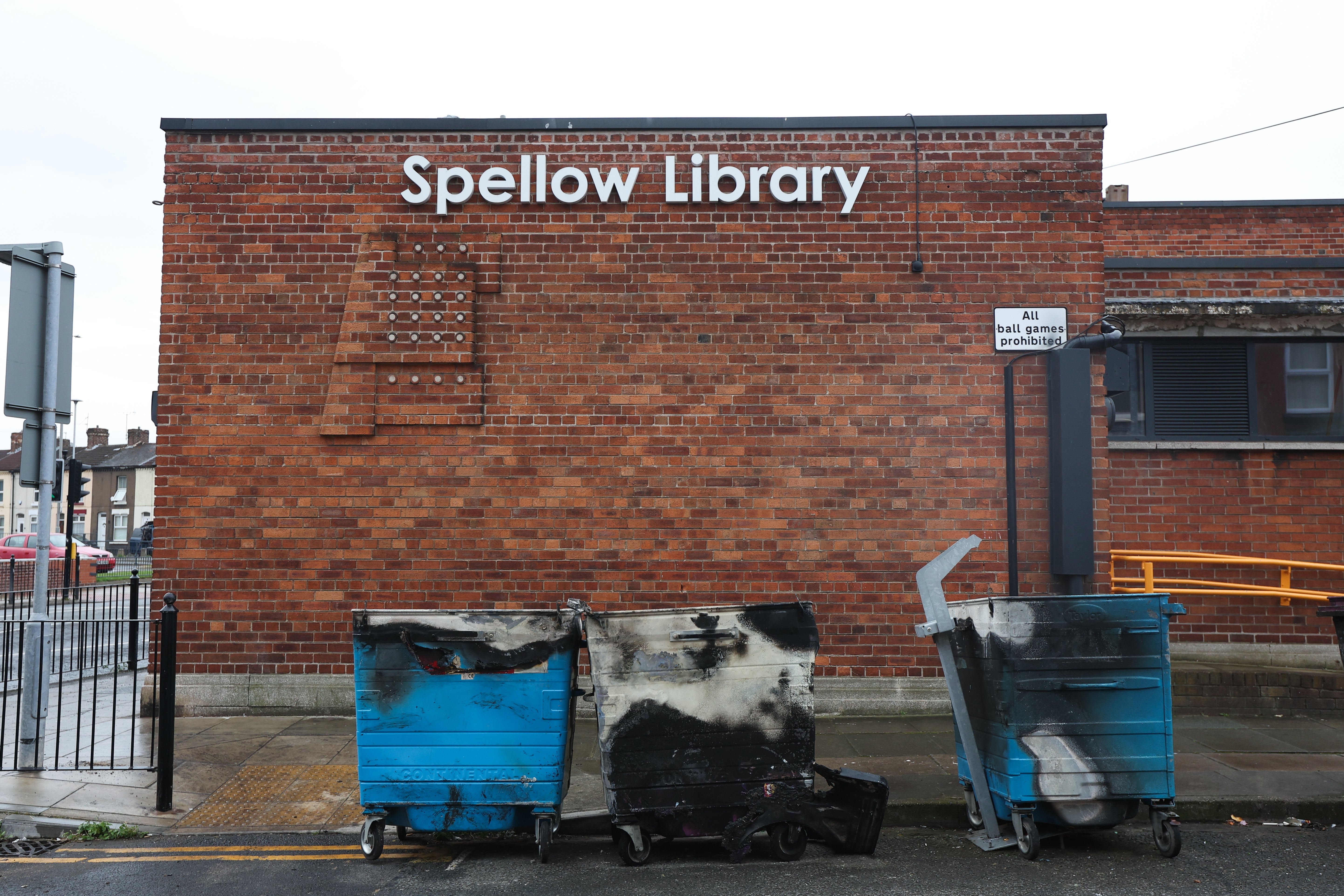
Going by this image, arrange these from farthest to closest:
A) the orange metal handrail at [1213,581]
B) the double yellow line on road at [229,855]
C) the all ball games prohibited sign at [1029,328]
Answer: the orange metal handrail at [1213,581] → the all ball games prohibited sign at [1029,328] → the double yellow line on road at [229,855]

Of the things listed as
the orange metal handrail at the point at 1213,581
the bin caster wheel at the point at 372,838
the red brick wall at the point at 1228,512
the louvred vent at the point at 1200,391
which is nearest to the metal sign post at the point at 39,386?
the bin caster wheel at the point at 372,838

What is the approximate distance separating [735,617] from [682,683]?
479mm

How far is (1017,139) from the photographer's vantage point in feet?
27.2

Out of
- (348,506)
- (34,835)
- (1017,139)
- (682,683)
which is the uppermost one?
(1017,139)

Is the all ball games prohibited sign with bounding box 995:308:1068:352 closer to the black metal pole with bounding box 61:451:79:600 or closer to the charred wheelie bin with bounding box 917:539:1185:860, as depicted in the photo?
the charred wheelie bin with bounding box 917:539:1185:860

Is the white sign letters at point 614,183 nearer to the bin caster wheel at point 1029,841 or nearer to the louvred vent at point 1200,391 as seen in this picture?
the louvred vent at point 1200,391

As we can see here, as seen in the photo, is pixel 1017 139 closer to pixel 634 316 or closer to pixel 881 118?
pixel 881 118

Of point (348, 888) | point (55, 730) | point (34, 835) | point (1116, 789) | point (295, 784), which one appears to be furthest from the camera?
point (55, 730)

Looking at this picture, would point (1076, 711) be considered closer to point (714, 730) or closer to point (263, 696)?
point (714, 730)

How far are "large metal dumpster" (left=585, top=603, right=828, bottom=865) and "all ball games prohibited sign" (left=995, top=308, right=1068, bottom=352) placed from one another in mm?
4260

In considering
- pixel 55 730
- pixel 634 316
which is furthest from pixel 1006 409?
pixel 55 730

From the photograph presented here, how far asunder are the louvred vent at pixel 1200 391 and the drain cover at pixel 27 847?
10.3 metres

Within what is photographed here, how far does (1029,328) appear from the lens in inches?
322

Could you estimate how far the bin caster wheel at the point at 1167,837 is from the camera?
4.98m
